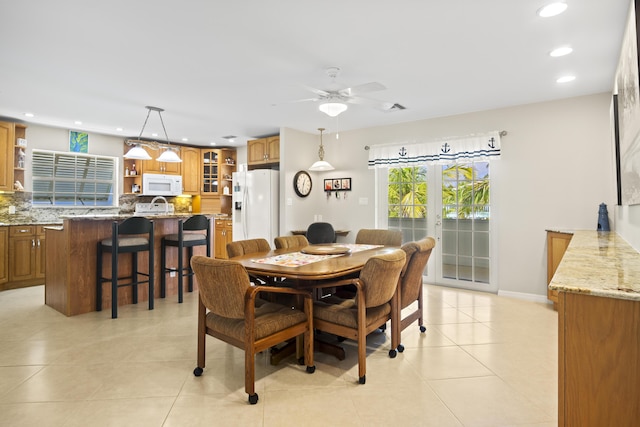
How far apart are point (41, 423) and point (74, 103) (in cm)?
393

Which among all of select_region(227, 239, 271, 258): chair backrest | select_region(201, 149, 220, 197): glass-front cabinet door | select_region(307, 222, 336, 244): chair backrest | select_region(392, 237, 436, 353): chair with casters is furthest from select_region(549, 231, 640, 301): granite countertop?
select_region(201, 149, 220, 197): glass-front cabinet door

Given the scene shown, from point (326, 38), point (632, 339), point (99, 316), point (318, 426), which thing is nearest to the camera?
point (632, 339)

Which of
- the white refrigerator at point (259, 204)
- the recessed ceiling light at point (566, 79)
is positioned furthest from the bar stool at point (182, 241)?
the recessed ceiling light at point (566, 79)

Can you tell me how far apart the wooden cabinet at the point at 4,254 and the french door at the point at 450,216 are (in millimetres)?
5487

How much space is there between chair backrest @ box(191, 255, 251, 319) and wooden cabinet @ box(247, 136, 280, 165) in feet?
13.0

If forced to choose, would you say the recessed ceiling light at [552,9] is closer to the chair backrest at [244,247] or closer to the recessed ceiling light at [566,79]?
the recessed ceiling light at [566,79]

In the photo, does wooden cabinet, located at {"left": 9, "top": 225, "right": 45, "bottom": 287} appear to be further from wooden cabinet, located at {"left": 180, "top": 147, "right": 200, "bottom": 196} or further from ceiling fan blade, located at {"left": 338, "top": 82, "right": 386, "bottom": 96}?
ceiling fan blade, located at {"left": 338, "top": 82, "right": 386, "bottom": 96}

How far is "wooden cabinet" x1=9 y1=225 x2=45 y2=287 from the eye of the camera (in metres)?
4.89

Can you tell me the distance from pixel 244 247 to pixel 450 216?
320 cm

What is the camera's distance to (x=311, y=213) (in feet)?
20.4

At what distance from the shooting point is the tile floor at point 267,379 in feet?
6.49

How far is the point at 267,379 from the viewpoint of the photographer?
94.3 inches

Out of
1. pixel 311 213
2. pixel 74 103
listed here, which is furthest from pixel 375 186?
pixel 74 103

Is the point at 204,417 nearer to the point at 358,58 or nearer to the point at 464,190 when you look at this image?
the point at 358,58
